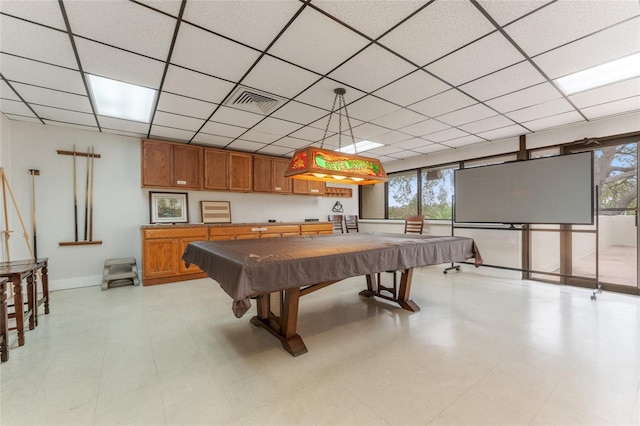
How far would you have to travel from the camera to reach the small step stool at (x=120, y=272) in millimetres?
4340

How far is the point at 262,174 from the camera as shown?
605 cm

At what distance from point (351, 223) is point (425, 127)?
151 inches

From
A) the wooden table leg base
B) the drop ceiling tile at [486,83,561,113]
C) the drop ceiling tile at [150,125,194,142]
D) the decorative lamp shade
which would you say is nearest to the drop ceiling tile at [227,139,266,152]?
the drop ceiling tile at [150,125,194,142]

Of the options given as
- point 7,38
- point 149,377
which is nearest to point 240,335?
point 149,377

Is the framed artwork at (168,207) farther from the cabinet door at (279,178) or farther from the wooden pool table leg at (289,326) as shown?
the wooden pool table leg at (289,326)

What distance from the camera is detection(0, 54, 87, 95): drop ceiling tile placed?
8.11 feet

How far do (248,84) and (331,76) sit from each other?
931mm

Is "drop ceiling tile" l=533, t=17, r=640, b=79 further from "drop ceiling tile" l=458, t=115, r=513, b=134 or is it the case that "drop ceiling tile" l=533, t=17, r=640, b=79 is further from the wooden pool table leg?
the wooden pool table leg

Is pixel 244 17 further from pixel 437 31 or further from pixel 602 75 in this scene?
pixel 602 75

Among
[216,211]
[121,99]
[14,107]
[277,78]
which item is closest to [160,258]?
[216,211]

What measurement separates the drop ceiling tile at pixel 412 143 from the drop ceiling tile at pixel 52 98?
16.3 ft

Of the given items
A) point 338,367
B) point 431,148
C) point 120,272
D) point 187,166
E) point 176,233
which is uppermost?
point 431,148

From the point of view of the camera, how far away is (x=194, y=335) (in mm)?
2631

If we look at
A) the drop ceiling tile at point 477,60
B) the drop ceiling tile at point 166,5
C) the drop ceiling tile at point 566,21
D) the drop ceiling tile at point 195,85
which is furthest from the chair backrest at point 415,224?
the drop ceiling tile at point 166,5
